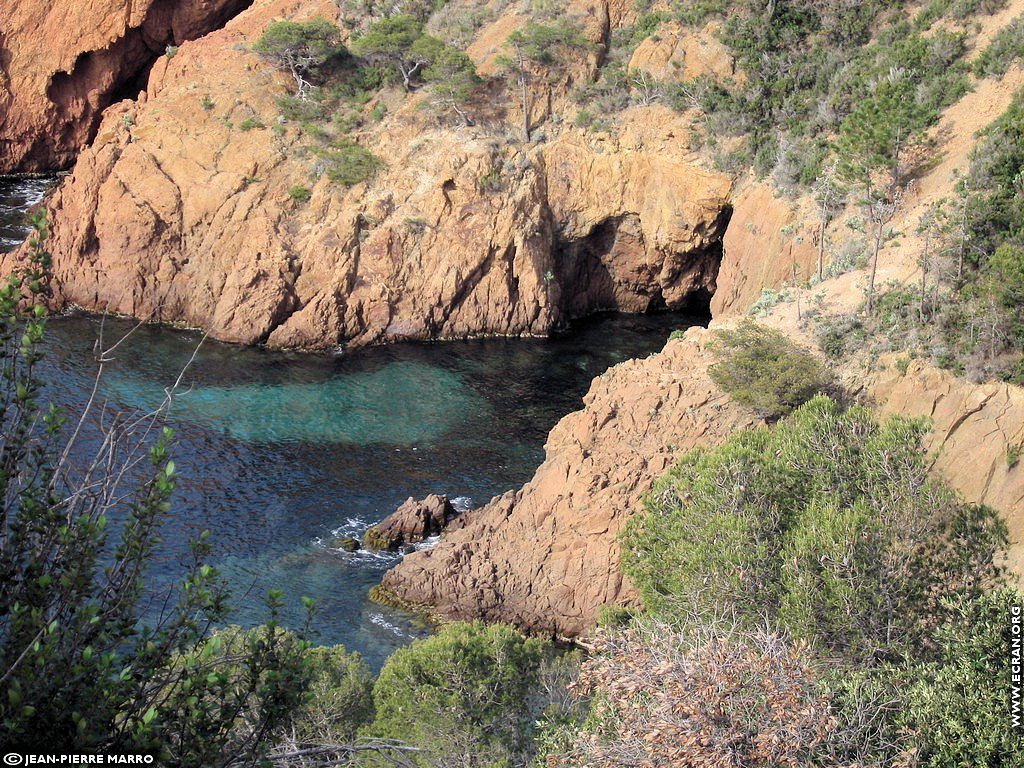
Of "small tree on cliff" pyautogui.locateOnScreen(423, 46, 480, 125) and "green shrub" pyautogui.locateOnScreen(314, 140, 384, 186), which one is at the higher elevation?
"small tree on cliff" pyautogui.locateOnScreen(423, 46, 480, 125)

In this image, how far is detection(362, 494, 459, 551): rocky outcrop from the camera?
32.8 m

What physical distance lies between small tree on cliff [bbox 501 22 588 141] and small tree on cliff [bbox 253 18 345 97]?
29.1 ft

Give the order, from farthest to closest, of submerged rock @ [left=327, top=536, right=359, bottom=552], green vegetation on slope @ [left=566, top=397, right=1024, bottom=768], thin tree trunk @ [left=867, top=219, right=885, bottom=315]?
submerged rock @ [left=327, top=536, right=359, bottom=552]
thin tree trunk @ [left=867, top=219, right=885, bottom=315]
green vegetation on slope @ [left=566, top=397, right=1024, bottom=768]

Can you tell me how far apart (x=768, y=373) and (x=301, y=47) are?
3427cm

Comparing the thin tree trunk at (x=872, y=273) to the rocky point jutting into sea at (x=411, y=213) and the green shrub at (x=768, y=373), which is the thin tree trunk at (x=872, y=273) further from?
the rocky point jutting into sea at (x=411, y=213)

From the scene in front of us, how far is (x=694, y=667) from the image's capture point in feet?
47.0

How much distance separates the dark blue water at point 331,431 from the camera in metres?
31.2

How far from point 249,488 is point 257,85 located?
2661 centimetres

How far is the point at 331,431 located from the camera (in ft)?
131

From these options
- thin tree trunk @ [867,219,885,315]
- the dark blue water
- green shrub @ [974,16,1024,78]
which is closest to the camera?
the dark blue water

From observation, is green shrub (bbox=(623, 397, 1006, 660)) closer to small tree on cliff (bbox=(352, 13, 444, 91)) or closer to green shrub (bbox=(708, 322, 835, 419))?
green shrub (bbox=(708, 322, 835, 419))

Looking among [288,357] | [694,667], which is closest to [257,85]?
[288,357]

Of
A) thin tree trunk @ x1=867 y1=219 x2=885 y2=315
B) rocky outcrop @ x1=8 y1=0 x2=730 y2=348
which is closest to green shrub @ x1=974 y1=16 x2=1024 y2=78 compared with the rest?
thin tree trunk @ x1=867 y1=219 x2=885 y2=315

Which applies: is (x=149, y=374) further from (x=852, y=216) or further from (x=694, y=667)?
(x=694, y=667)
